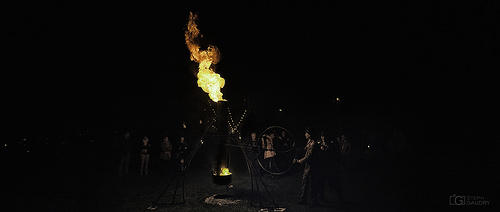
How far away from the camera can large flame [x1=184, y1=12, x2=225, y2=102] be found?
27.1 ft

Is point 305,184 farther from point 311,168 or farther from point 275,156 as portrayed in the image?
point 275,156

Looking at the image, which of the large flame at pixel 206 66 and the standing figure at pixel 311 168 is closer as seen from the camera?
the standing figure at pixel 311 168

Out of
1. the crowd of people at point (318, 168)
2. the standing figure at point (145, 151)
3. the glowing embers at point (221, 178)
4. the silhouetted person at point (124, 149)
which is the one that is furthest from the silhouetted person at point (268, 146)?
the silhouetted person at point (124, 149)

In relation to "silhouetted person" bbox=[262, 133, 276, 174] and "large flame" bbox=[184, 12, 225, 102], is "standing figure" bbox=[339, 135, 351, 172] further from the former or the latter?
"large flame" bbox=[184, 12, 225, 102]

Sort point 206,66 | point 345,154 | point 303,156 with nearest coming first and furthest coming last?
point 206,66 < point 303,156 < point 345,154

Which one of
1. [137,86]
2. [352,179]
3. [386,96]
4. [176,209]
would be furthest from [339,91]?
[176,209]

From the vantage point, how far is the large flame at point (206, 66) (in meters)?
8.27

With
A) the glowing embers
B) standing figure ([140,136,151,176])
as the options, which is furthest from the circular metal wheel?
standing figure ([140,136,151,176])

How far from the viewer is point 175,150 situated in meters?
14.4

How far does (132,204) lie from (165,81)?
736 inches

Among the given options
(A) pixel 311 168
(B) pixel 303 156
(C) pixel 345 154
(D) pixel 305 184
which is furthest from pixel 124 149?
(C) pixel 345 154

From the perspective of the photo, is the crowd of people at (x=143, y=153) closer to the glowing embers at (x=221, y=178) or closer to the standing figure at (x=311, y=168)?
the glowing embers at (x=221, y=178)

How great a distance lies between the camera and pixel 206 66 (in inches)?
331

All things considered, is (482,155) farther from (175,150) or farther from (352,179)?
(175,150)
